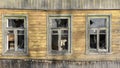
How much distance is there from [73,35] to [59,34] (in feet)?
1.75

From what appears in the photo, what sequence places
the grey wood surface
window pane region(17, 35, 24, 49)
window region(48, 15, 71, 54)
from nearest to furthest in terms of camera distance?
the grey wood surface
window region(48, 15, 71, 54)
window pane region(17, 35, 24, 49)

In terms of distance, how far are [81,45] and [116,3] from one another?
80.5 inches

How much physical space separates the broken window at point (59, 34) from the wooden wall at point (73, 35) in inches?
9.0

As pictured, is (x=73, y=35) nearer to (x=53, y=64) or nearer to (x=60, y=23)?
(x=60, y=23)

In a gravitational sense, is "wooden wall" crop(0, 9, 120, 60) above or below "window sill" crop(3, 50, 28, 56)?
above

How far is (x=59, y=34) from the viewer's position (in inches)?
565

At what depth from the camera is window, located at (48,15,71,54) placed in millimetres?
14328

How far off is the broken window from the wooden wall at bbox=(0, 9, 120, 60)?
9.0 inches

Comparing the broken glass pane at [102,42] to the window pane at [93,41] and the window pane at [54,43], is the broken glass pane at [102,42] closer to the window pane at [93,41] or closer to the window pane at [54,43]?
the window pane at [93,41]

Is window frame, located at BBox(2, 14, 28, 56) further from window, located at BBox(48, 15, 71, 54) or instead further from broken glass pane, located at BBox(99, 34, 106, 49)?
broken glass pane, located at BBox(99, 34, 106, 49)

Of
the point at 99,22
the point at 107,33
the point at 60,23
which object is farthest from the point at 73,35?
the point at 107,33

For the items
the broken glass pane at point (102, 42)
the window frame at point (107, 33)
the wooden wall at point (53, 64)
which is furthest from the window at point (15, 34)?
the broken glass pane at point (102, 42)

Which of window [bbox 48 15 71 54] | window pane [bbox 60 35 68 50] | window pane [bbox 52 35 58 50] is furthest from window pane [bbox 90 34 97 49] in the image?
window pane [bbox 52 35 58 50]

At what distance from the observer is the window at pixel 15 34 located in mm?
14414
